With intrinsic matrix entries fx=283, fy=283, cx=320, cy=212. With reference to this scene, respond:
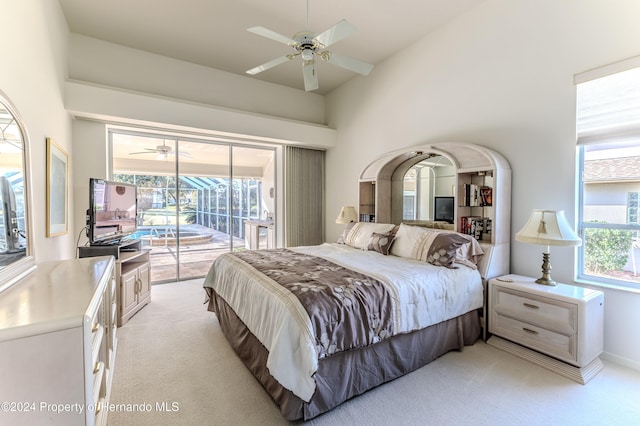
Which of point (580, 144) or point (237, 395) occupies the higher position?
point (580, 144)

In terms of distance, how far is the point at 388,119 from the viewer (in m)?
4.42

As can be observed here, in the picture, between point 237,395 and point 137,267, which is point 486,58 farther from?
point 137,267

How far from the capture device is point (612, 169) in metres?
2.44

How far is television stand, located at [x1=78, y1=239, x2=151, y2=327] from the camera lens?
2984mm

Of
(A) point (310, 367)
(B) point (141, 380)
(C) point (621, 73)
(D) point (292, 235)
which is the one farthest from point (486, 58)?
(B) point (141, 380)

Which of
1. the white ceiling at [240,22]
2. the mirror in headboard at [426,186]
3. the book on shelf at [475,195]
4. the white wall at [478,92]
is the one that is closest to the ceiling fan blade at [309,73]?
the white ceiling at [240,22]

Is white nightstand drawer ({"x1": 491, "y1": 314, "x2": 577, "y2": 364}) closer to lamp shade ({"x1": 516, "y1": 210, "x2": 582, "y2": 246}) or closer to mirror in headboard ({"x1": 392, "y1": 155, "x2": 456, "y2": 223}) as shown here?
lamp shade ({"x1": 516, "y1": 210, "x2": 582, "y2": 246})

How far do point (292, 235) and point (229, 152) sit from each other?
6.33 feet

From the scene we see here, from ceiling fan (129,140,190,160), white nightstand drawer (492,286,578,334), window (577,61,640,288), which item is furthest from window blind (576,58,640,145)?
ceiling fan (129,140,190,160)

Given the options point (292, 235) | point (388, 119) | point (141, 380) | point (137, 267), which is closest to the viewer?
point (141, 380)

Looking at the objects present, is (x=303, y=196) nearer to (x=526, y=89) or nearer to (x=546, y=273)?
(x=526, y=89)

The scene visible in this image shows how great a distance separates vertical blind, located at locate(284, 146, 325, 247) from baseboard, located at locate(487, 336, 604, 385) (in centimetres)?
369

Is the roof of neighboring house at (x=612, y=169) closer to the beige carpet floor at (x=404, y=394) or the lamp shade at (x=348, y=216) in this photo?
the beige carpet floor at (x=404, y=394)

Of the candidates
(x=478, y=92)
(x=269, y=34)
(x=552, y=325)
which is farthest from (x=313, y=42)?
(x=552, y=325)
